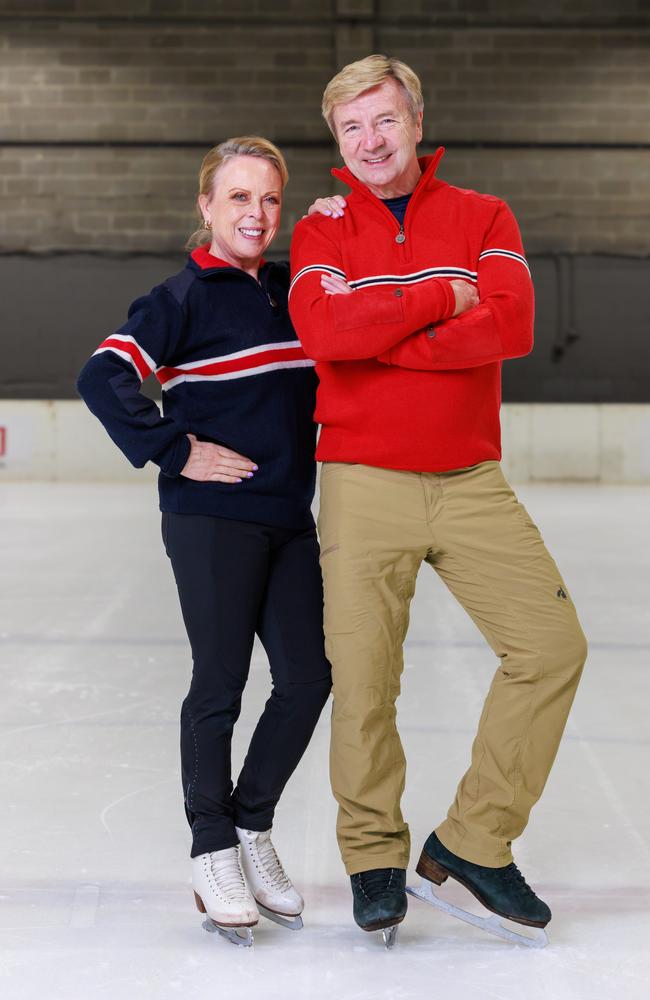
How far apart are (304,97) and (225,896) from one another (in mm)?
11089

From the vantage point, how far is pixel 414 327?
1.95m

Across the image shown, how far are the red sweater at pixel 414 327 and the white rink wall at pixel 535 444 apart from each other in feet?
31.3

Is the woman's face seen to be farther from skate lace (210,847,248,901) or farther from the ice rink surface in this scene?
the ice rink surface

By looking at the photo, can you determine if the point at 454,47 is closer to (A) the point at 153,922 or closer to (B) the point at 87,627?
(B) the point at 87,627

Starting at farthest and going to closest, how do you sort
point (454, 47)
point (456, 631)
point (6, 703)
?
1. point (454, 47)
2. point (456, 631)
3. point (6, 703)

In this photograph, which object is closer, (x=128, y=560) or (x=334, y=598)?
(x=334, y=598)

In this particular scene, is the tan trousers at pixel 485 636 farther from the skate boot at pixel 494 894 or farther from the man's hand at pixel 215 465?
the man's hand at pixel 215 465

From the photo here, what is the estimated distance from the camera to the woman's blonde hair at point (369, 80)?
2.03m

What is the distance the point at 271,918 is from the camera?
2143 mm

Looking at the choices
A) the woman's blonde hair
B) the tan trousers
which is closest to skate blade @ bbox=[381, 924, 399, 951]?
the tan trousers

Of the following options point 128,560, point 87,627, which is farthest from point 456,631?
point 128,560

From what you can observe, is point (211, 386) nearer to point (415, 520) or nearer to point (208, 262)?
point (208, 262)

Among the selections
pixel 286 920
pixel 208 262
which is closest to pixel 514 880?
pixel 286 920

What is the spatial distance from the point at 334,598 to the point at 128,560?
14.9ft
